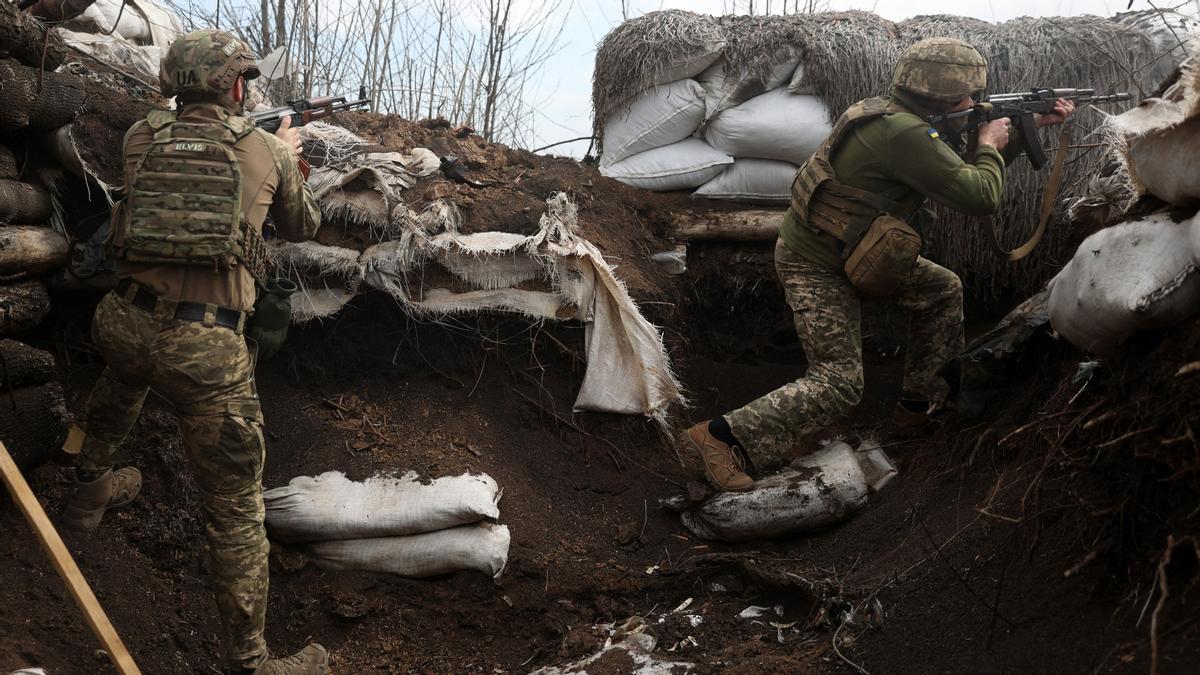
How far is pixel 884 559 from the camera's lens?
3.20 metres

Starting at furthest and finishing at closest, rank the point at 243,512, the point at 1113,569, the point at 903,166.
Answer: the point at 903,166
the point at 243,512
the point at 1113,569

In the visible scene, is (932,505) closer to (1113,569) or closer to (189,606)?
(1113,569)

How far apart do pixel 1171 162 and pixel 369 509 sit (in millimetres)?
2750

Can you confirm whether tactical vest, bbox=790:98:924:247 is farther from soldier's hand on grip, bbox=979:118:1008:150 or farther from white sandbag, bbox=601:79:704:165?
white sandbag, bbox=601:79:704:165

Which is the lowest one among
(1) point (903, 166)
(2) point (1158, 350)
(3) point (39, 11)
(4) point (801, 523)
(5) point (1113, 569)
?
(4) point (801, 523)

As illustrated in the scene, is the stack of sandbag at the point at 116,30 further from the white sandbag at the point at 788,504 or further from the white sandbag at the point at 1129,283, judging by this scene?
the white sandbag at the point at 1129,283

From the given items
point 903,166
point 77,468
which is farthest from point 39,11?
point 903,166

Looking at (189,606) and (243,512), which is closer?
(243,512)

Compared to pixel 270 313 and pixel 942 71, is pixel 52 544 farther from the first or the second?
pixel 942 71

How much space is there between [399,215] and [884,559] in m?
2.37

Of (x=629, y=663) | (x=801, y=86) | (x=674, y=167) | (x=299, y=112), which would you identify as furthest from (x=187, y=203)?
(x=801, y=86)

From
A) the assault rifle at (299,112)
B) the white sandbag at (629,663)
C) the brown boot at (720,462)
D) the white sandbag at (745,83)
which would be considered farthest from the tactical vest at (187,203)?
the white sandbag at (745,83)

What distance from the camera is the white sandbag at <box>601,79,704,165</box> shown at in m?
4.95

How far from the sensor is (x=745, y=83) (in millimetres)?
4914
